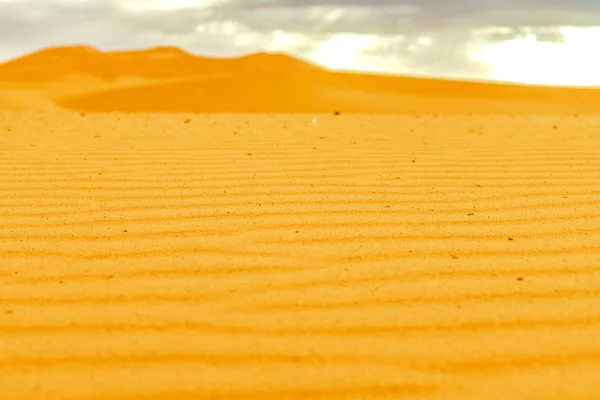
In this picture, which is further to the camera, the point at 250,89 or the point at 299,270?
the point at 250,89

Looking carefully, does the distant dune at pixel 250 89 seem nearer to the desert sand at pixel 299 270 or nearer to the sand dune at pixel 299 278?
the desert sand at pixel 299 270

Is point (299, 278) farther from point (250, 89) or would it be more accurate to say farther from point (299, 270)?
point (250, 89)

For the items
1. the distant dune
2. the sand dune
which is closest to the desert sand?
the sand dune

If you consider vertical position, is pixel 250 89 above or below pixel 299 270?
above

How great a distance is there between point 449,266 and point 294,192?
1.34 metres

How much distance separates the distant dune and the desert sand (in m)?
12.5

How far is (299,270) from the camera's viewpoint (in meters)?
2.84

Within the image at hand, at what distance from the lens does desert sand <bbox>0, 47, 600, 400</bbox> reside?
2.13 meters

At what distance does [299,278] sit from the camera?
2768 mm

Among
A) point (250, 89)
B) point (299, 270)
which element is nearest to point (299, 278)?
point (299, 270)

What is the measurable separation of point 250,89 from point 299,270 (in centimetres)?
1818

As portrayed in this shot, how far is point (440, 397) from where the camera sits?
6.58ft

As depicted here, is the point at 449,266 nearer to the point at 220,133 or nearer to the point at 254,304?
the point at 254,304

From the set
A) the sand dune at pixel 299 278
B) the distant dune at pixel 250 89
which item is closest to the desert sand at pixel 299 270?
the sand dune at pixel 299 278
